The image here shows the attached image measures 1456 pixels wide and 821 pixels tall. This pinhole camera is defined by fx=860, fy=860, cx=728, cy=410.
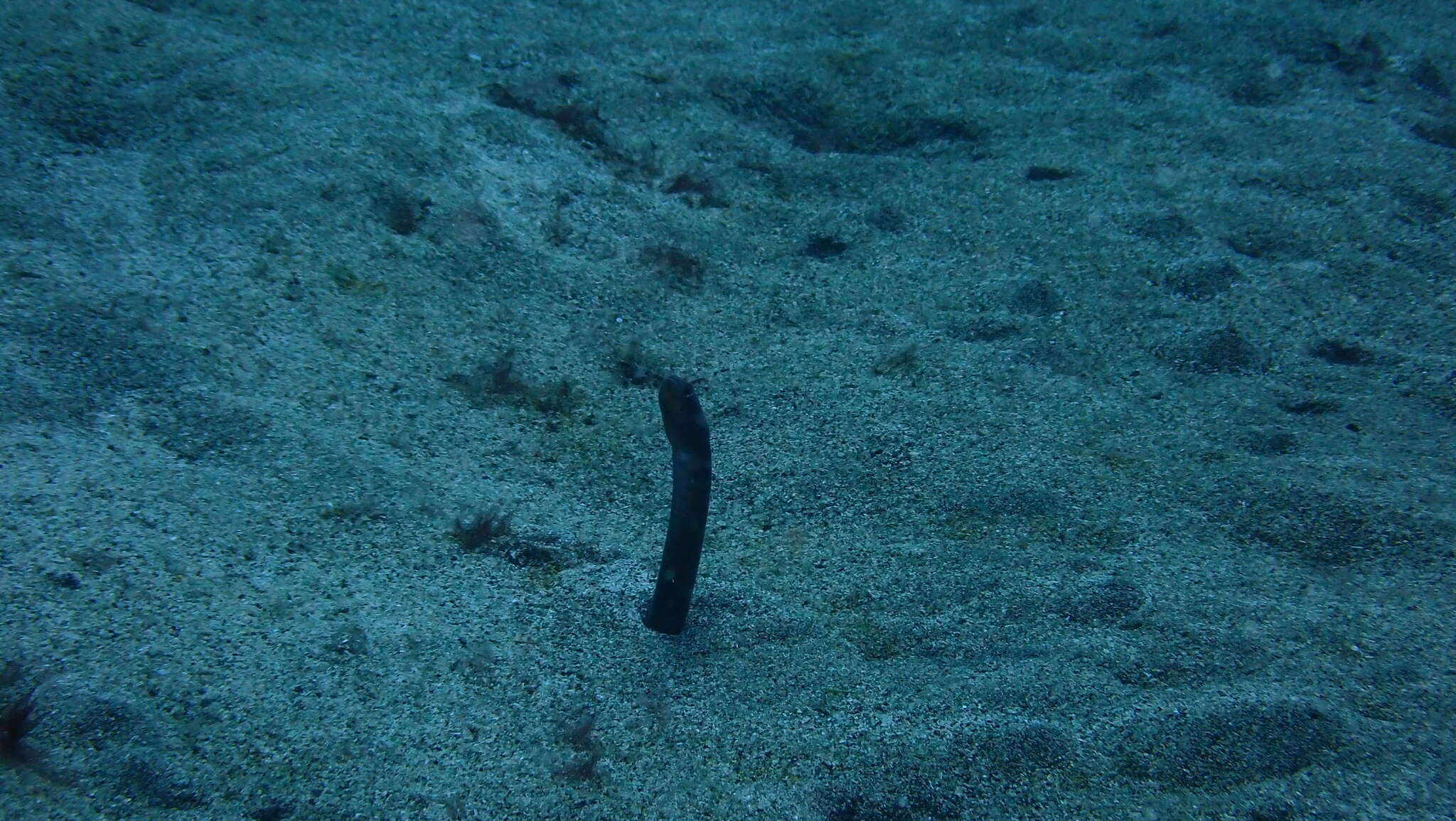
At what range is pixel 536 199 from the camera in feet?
9.68

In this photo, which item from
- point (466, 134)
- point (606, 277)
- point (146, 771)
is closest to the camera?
point (146, 771)

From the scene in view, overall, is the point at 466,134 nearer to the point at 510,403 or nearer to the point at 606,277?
the point at 606,277

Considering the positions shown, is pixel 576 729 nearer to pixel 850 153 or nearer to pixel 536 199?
pixel 536 199

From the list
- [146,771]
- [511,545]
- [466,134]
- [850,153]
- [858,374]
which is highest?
[850,153]

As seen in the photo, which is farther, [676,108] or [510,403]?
[676,108]

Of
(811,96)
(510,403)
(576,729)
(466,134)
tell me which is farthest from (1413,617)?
(466,134)

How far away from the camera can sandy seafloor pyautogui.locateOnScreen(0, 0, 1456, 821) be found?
1.58 m

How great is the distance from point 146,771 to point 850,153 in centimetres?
291

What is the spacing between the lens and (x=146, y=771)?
4.73 feet

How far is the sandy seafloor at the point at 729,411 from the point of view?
5.19ft

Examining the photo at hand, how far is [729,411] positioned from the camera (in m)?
2.50

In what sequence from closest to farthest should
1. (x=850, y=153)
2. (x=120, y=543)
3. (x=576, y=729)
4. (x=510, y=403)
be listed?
(x=576, y=729)
(x=120, y=543)
(x=510, y=403)
(x=850, y=153)

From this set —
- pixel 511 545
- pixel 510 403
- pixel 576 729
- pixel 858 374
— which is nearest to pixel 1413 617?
pixel 858 374

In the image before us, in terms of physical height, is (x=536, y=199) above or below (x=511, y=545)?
above
